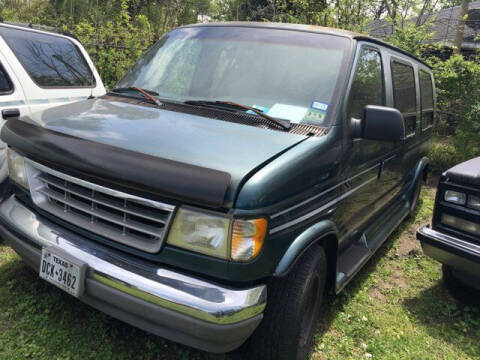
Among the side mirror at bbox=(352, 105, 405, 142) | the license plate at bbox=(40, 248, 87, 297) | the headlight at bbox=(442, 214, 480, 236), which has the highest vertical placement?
the side mirror at bbox=(352, 105, 405, 142)

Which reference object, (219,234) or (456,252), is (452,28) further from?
(219,234)

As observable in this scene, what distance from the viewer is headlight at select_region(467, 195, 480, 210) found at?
298cm

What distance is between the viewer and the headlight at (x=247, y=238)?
6.08 feet

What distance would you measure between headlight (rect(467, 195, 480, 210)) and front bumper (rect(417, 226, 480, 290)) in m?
0.27

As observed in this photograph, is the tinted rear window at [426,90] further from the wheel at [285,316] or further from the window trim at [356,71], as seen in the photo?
the wheel at [285,316]

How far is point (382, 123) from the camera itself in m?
2.56

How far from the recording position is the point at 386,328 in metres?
3.11

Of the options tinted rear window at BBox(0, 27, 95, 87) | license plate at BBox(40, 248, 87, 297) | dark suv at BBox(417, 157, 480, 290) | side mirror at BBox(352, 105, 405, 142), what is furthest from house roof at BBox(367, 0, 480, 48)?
license plate at BBox(40, 248, 87, 297)

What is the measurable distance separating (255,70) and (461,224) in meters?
1.94

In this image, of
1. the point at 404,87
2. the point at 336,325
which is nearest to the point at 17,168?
the point at 336,325

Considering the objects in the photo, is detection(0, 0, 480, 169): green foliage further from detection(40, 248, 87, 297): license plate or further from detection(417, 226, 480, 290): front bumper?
detection(40, 248, 87, 297): license plate

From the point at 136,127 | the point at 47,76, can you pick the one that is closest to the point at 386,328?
the point at 136,127

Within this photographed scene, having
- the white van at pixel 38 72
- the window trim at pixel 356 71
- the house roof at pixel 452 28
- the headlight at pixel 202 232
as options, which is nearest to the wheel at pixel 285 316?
the headlight at pixel 202 232

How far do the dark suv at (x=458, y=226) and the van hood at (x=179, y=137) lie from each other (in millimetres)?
1560
